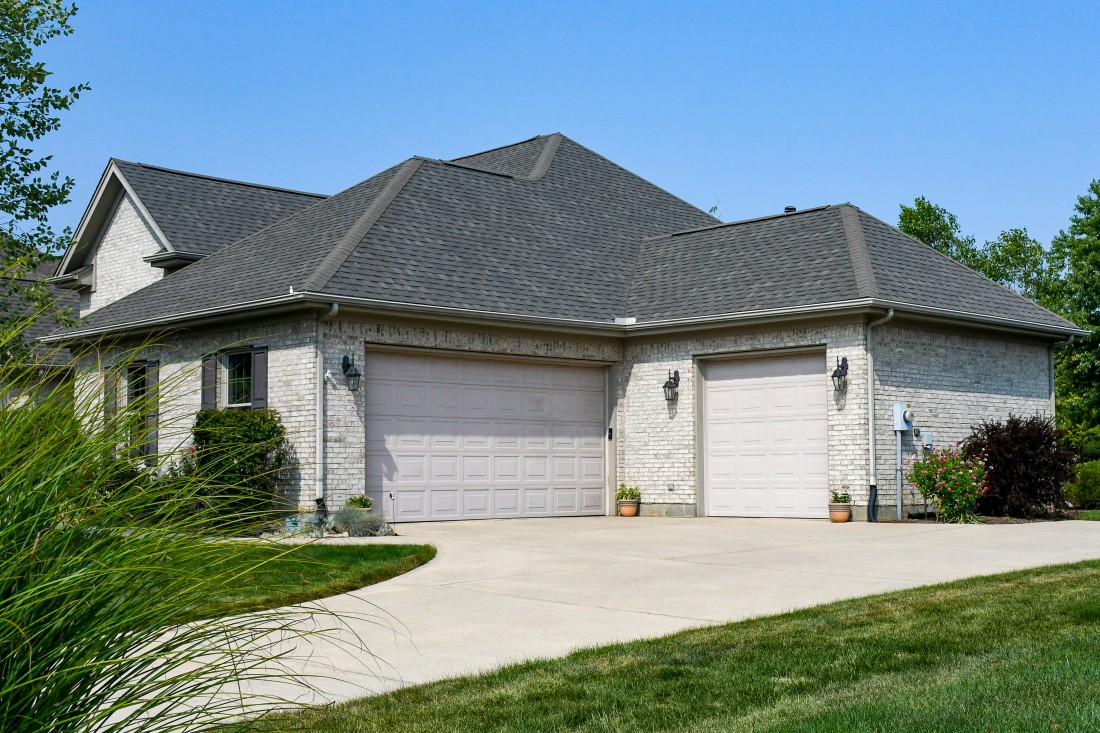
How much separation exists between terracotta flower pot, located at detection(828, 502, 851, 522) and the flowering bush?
3.86 ft

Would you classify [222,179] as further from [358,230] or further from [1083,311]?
[1083,311]

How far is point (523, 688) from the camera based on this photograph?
5.70 m

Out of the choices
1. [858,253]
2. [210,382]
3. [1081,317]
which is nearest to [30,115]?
[210,382]

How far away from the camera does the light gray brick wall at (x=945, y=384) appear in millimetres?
16750

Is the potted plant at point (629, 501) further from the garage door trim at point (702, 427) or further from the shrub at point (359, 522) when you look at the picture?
the shrub at point (359, 522)

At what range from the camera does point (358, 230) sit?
17719 millimetres

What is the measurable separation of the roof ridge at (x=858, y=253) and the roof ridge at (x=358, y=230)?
7.52 meters

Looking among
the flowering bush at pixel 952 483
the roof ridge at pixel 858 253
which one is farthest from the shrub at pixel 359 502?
the flowering bush at pixel 952 483

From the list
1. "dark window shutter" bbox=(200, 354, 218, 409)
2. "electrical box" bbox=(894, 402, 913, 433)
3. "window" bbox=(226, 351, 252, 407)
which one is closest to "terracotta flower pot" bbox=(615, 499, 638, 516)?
"electrical box" bbox=(894, 402, 913, 433)

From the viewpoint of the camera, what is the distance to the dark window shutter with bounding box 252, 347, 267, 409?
16578 millimetres

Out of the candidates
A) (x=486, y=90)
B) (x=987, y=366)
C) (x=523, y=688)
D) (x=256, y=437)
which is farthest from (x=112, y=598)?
(x=486, y=90)

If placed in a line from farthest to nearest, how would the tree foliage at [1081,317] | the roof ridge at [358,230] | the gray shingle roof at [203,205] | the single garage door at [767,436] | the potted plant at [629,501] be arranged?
the tree foliage at [1081,317] → the gray shingle roof at [203,205] → the potted plant at [629,501] → the single garage door at [767,436] → the roof ridge at [358,230]

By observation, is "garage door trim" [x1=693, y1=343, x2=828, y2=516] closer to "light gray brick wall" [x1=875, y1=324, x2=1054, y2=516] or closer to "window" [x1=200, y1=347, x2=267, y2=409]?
"light gray brick wall" [x1=875, y1=324, x2=1054, y2=516]

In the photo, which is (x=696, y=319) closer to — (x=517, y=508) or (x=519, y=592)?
(x=517, y=508)
